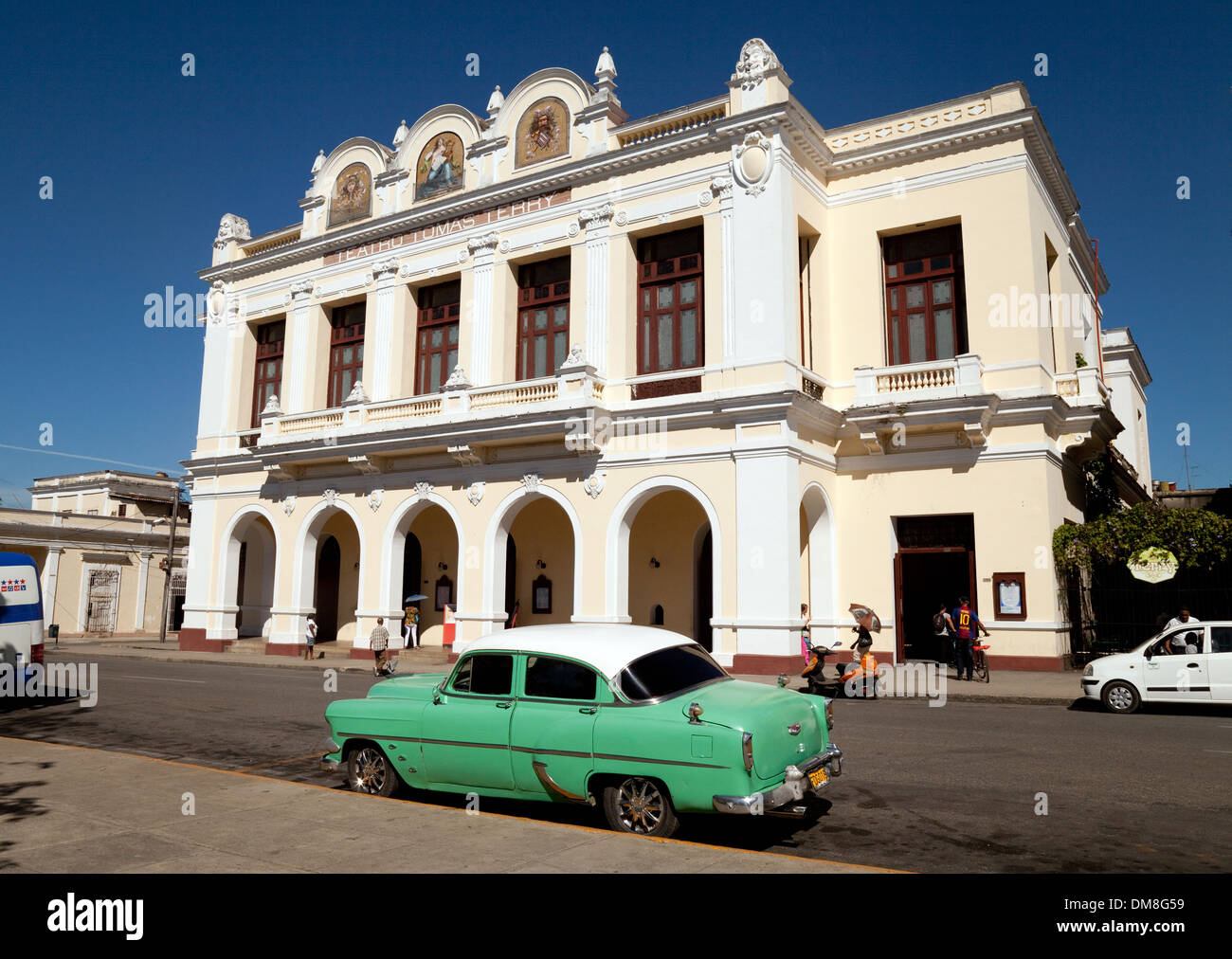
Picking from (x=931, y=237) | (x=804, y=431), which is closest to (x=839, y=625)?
(x=804, y=431)

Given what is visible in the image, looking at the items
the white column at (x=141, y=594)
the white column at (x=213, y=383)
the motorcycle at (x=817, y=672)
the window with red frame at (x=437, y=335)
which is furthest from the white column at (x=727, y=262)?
the white column at (x=141, y=594)

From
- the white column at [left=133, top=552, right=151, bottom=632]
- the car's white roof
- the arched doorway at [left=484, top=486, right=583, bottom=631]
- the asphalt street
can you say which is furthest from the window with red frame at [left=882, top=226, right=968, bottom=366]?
the white column at [left=133, top=552, right=151, bottom=632]

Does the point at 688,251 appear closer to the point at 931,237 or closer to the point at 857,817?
the point at 931,237

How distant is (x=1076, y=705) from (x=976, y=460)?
6.88 meters

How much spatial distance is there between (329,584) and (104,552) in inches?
746

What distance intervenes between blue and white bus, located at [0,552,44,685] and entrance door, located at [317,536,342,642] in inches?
648

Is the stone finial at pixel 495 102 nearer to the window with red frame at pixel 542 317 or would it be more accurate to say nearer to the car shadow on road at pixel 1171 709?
the window with red frame at pixel 542 317

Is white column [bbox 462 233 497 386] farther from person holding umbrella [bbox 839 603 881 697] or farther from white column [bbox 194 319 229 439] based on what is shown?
person holding umbrella [bbox 839 603 881 697]

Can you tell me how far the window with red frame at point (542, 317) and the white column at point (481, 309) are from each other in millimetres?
843

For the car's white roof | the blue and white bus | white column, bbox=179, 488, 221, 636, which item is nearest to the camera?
the car's white roof

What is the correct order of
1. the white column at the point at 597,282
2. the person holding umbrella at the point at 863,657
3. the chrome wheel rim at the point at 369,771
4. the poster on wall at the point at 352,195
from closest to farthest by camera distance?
1. the chrome wheel rim at the point at 369,771
2. the person holding umbrella at the point at 863,657
3. the white column at the point at 597,282
4. the poster on wall at the point at 352,195

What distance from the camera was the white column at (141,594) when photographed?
145 feet

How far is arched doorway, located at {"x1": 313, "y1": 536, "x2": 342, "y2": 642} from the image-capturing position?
1193 inches

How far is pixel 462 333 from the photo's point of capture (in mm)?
24656
